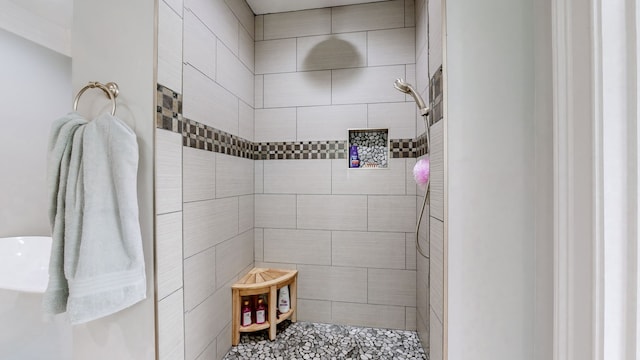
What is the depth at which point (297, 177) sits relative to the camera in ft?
6.77

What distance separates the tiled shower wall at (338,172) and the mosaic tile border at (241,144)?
5 centimetres

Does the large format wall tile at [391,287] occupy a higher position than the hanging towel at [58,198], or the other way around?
the hanging towel at [58,198]

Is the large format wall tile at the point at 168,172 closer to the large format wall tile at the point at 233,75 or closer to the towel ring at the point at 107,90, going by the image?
the towel ring at the point at 107,90

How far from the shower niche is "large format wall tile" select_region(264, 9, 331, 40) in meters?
0.79

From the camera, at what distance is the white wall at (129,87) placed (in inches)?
41.0

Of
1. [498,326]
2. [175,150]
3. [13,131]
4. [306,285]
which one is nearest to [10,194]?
[13,131]

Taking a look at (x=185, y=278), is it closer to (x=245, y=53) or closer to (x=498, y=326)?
(x=498, y=326)

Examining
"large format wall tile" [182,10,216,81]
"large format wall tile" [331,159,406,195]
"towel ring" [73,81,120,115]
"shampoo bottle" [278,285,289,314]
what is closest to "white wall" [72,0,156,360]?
"towel ring" [73,81,120,115]

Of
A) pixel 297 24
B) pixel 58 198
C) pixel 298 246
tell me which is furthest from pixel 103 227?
pixel 297 24

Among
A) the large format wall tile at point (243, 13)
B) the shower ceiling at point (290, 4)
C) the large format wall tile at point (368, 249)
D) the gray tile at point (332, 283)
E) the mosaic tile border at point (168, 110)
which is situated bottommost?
the gray tile at point (332, 283)

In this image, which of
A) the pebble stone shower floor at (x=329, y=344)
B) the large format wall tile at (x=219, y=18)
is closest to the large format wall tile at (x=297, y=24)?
the large format wall tile at (x=219, y=18)

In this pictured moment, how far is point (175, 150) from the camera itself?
1184 mm

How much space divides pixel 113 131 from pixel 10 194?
0.83 metres

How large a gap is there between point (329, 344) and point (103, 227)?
4.78 feet
